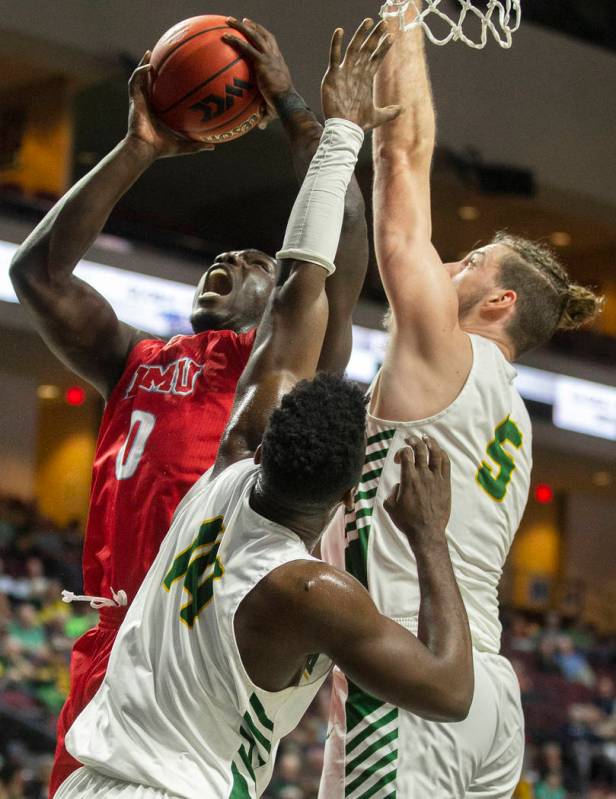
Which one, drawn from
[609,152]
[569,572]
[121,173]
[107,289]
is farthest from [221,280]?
[569,572]

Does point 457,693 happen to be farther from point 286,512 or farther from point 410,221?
point 410,221

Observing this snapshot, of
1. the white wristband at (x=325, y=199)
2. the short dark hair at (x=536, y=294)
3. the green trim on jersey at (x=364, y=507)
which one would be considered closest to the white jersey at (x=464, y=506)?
the green trim on jersey at (x=364, y=507)

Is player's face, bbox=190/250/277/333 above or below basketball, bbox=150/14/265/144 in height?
below

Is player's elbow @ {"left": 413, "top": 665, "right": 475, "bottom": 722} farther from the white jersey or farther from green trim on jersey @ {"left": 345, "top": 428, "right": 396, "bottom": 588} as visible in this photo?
green trim on jersey @ {"left": 345, "top": 428, "right": 396, "bottom": 588}

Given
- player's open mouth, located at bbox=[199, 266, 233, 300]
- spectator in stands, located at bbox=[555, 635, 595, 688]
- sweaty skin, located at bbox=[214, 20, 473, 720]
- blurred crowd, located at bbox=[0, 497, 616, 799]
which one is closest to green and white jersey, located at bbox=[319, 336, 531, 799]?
sweaty skin, located at bbox=[214, 20, 473, 720]

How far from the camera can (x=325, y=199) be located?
2.67m

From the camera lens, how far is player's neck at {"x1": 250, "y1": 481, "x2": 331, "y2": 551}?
2246mm

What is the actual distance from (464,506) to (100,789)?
1.14m

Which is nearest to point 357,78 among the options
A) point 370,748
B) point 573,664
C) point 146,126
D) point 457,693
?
point 146,126

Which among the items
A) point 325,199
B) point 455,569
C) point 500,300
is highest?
point 325,199

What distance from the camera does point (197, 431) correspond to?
316 cm

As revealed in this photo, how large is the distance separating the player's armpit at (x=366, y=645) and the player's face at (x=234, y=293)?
4.60 feet

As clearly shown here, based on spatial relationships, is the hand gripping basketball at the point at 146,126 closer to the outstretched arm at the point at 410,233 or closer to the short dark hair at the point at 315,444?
the outstretched arm at the point at 410,233

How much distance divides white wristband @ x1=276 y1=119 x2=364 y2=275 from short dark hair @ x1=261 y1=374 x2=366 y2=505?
0.47 meters
